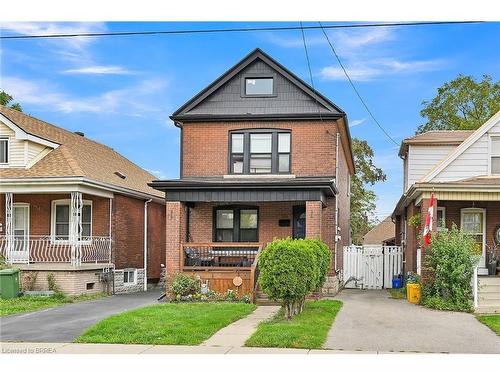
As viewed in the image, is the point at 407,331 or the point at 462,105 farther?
the point at 462,105

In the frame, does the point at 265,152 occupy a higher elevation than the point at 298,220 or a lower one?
higher

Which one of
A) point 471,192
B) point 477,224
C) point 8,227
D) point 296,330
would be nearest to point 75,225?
point 8,227

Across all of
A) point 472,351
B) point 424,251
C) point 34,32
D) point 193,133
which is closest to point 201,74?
point 34,32

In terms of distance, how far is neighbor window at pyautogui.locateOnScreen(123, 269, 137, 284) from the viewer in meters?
24.5

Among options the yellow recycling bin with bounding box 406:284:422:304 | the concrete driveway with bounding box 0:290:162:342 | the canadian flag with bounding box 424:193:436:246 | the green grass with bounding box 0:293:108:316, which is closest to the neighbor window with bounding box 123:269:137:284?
the green grass with bounding box 0:293:108:316

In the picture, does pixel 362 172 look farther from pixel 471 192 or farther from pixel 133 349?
pixel 133 349

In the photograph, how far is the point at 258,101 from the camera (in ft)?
72.2

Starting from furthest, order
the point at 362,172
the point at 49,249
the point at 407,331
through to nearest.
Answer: the point at 362,172
the point at 49,249
the point at 407,331

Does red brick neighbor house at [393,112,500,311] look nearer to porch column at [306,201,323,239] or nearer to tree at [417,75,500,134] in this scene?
porch column at [306,201,323,239]

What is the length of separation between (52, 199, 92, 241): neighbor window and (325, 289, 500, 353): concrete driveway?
33.6 feet

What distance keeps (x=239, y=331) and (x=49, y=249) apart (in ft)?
38.1

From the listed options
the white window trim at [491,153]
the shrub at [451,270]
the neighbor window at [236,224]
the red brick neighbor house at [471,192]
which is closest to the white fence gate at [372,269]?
the red brick neighbor house at [471,192]

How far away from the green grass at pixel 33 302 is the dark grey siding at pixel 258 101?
6.99 meters

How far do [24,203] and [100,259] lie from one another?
3.49m
